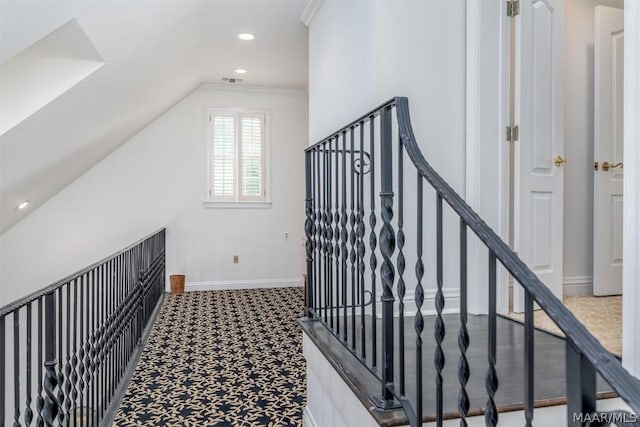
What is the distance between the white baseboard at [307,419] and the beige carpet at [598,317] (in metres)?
1.25

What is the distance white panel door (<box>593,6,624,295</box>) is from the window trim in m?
4.13

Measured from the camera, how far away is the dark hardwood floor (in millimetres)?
1397

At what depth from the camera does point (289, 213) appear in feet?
21.3

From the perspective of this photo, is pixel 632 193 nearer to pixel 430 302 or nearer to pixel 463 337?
pixel 463 337

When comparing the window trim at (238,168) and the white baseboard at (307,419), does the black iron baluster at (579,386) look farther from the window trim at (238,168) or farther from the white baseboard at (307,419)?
the window trim at (238,168)

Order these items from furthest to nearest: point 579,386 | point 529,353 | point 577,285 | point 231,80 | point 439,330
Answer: point 231,80 < point 577,285 < point 439,330 < point 529,353 < point 579,386

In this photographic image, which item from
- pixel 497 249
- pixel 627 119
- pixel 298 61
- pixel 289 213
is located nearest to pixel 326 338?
pixel 497 249

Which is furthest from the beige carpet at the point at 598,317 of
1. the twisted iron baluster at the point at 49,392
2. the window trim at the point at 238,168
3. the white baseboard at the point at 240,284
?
the window trim at the point at 238,168

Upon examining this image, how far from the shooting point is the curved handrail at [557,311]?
0.63 meters

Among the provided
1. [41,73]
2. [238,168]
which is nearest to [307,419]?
[41,73]

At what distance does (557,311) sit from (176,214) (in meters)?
5.82

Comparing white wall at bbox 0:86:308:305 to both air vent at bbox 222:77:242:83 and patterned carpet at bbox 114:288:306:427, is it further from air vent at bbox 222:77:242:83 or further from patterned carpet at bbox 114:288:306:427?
patterned carpet at bbox 114:288:306:427

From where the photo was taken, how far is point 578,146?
A: 3.56 meters

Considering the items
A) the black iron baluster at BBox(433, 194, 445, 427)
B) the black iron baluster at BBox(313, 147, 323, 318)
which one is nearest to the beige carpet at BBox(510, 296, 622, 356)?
the black iron baluster at BBox(313, 147, 323, 318)
